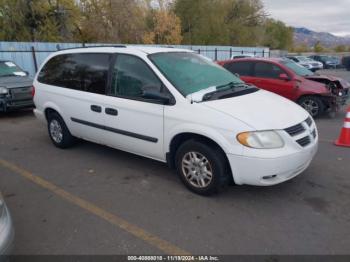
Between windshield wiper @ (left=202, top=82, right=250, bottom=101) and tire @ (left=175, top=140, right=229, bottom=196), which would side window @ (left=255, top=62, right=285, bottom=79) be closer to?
windshield wiper @ (left=202, top=82, right=250, bottom=101)

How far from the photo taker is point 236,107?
3.54m

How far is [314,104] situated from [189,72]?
5249 mm

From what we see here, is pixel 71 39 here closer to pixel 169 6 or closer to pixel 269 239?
pixel 169 6

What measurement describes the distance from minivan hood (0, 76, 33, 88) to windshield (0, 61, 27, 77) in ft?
0.96

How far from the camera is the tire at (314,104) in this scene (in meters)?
7.98

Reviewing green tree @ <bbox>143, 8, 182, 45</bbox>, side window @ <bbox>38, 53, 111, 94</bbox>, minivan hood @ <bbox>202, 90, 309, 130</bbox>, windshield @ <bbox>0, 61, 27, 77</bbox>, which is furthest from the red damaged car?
green tree @ <bbox>143, 8, 182, 45</bbox>

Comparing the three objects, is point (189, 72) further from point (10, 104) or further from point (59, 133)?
point (10, 104)

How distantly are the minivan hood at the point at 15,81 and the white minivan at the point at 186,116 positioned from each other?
386cm

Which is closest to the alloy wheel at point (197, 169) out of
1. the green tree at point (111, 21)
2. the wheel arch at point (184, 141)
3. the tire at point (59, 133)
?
the wheel arch at point (184, 141)

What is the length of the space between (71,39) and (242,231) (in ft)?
84.9

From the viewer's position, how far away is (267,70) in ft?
28.1

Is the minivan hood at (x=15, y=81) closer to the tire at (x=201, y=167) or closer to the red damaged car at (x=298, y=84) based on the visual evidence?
the red damaged car at (x=298, y=84)

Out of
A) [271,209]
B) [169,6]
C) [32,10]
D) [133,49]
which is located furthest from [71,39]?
[271,209]

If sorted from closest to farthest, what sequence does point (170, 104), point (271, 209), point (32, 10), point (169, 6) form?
point (271, 209), point (170, 104), point (32, 10), point (169, 6)
